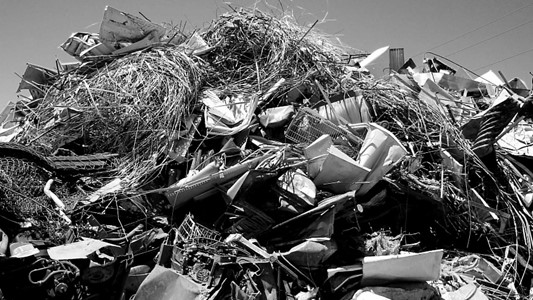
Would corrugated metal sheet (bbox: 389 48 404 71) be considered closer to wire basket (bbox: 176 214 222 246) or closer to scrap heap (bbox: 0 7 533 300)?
scrap heap (bbox: 0 7 533 300)

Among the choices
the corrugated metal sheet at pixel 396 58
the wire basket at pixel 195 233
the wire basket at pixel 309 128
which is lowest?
the wire basket at pixel 195 233

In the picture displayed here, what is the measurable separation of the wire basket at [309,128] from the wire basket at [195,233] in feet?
3.86

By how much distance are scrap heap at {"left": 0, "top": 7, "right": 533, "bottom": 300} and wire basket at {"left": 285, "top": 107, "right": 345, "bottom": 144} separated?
14mm

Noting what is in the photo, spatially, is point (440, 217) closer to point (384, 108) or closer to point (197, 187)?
point (384, 108)

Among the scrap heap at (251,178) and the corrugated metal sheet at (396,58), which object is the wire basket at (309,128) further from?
the corrugated metal sheet at (396,58)

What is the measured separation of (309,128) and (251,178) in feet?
2.84

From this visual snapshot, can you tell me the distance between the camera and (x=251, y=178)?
3416 millimetres

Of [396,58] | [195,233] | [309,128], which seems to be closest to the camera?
[195,233]

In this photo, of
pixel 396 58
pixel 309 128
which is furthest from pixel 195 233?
pixel 396 58

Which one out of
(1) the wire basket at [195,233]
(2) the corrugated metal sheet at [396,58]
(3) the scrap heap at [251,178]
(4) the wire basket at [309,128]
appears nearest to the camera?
(3) the scrap heap at [251,178]

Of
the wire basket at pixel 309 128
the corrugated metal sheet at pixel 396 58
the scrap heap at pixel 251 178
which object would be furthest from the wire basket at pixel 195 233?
the corrugated metal sheet at pixel 396 58

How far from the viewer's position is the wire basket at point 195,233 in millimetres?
3320

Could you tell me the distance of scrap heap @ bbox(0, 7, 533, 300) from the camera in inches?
120

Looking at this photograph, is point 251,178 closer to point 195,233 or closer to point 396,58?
point 195,233
